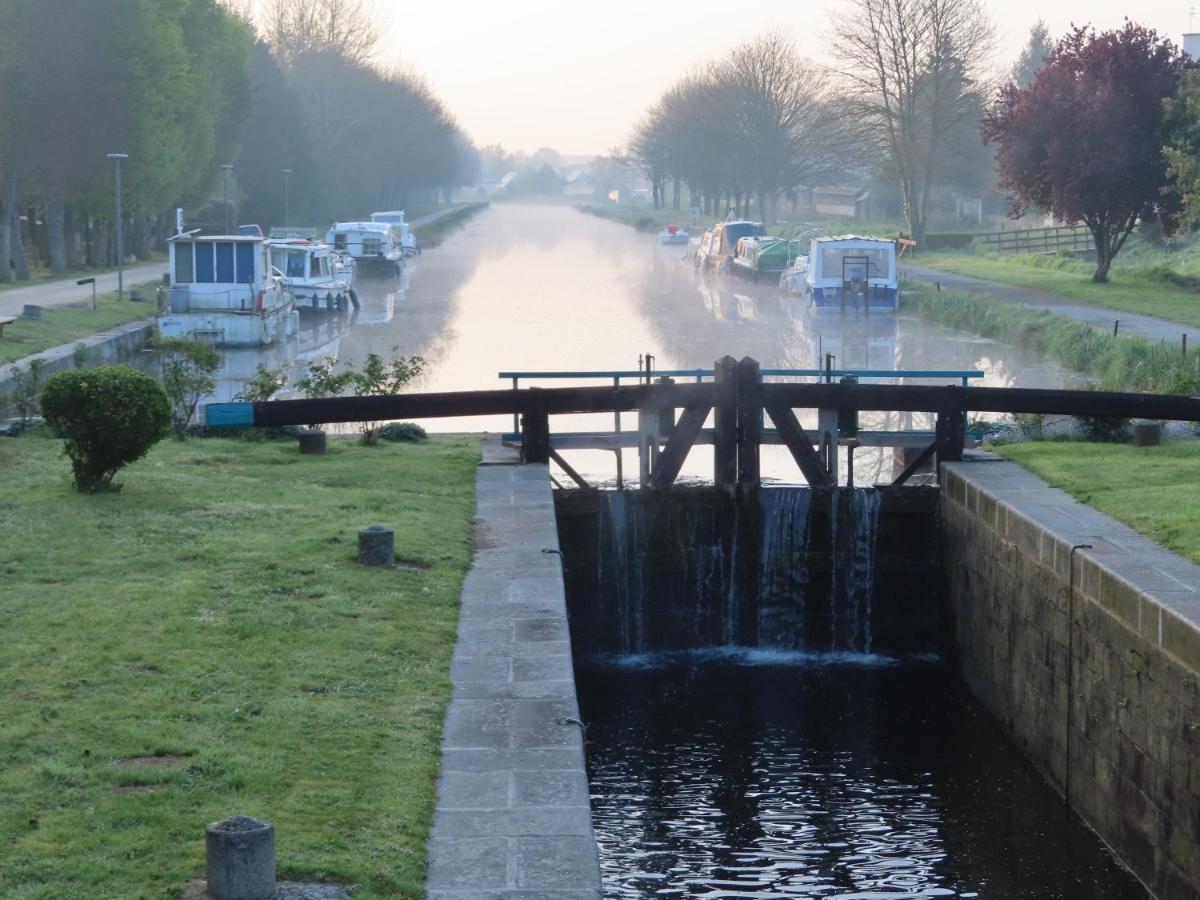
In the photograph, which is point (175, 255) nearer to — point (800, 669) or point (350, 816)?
point (800, 669)

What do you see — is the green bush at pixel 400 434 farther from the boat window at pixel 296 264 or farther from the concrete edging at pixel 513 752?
the boat window at pixel 296 264

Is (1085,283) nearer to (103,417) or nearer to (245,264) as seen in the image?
(245,264)

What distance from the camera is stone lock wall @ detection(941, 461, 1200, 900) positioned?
9602 mm

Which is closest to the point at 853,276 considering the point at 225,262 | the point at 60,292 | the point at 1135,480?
the point at 225,262

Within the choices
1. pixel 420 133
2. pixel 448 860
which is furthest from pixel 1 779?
pixel 420 133

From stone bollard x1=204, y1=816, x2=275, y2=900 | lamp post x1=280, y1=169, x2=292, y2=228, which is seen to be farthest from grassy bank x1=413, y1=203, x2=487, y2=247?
stone bollard x1=204, y1=816, x2=275, y2=900

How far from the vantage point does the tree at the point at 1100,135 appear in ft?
135

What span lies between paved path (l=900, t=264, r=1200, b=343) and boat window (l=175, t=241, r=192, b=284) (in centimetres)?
1862

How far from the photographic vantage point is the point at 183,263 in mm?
37219

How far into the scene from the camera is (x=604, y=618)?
1631 cm

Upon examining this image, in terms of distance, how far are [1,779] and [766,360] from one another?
2642 centimetres

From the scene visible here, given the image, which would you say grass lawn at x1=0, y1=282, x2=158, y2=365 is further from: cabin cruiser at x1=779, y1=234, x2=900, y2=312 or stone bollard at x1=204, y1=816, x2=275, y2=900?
stone bollard at x1=204, y1=816, x2=275, y2=900

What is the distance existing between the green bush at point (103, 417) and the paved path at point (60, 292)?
21811 millimetres

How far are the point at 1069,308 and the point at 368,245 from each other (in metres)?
28.6
